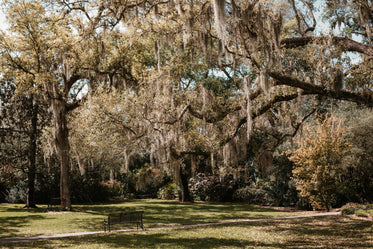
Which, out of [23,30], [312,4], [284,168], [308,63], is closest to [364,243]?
[308,63]

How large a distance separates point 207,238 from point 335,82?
5254mm

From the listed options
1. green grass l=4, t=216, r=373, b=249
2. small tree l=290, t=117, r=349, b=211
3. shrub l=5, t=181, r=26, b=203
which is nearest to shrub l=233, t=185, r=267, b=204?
small tree l=290, t=117, r=349, b=211

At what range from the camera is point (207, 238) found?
897cm

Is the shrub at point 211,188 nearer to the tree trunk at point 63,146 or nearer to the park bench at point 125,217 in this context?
the tree trunk at point 63,146

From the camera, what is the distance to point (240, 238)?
8.80m

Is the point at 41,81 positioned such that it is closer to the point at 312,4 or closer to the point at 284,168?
the point at 312,4

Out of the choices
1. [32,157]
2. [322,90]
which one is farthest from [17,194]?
[322,90]

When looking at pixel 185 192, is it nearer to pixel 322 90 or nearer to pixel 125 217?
pixel 125 217

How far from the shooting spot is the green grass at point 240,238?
7886mm

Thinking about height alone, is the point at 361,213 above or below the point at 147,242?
below

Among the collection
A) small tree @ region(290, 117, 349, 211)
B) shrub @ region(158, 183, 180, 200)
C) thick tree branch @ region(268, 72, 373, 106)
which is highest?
thick tree branch @ region(268, 72, 373, 106)

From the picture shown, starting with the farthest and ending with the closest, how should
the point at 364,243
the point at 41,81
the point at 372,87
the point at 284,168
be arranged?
the point at 284,168 < the point at 41,81 < the point at 372,87 < the point at 364,243

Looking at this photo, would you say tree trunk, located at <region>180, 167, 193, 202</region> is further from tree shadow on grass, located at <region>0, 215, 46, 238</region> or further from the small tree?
tree shadow on grass, located at <region>0, 215, 46, 238</region>

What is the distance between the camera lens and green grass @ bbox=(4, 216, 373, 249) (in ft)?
25.9
